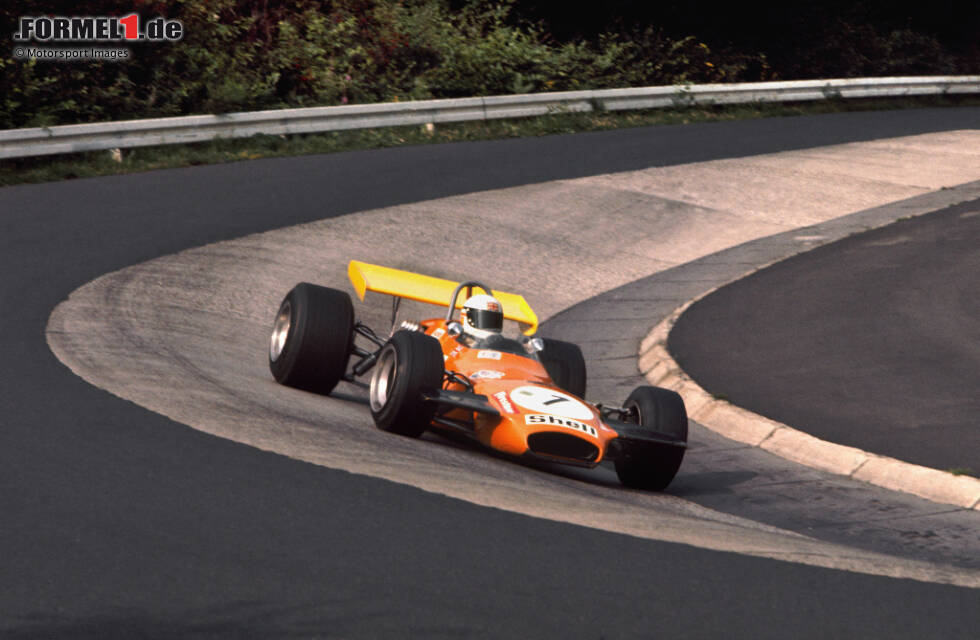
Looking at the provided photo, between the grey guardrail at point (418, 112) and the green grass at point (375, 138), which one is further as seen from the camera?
the grey guardrail at point (418, 112)

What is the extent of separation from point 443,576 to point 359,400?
4852mm

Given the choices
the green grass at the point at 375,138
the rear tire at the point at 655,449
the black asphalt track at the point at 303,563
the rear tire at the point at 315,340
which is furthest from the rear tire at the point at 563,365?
the green grass at the point at 375,138

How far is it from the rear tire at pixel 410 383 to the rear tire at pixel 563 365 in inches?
62.0

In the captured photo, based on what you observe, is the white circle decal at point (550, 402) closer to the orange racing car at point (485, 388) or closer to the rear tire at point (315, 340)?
the orange racing car at point (485, 388)

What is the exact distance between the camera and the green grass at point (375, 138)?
57.6ft

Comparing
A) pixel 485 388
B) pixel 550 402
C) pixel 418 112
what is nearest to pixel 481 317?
pixel 485 388

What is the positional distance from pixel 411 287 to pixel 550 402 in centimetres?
252

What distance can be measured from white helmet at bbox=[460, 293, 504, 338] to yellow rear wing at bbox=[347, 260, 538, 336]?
0.57m

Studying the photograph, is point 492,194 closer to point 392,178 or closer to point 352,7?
point 392,178

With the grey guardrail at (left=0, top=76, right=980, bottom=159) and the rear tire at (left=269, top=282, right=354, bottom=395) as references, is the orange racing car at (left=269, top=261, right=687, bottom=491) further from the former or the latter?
the grey guardrail at (left=0, top=76, right=980, bottom=159)

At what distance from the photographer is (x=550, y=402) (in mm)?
8086

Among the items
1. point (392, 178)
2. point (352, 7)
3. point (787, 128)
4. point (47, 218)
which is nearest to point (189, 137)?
point (392, 178)

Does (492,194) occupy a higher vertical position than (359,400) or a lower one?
higher

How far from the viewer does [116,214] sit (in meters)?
15.0
